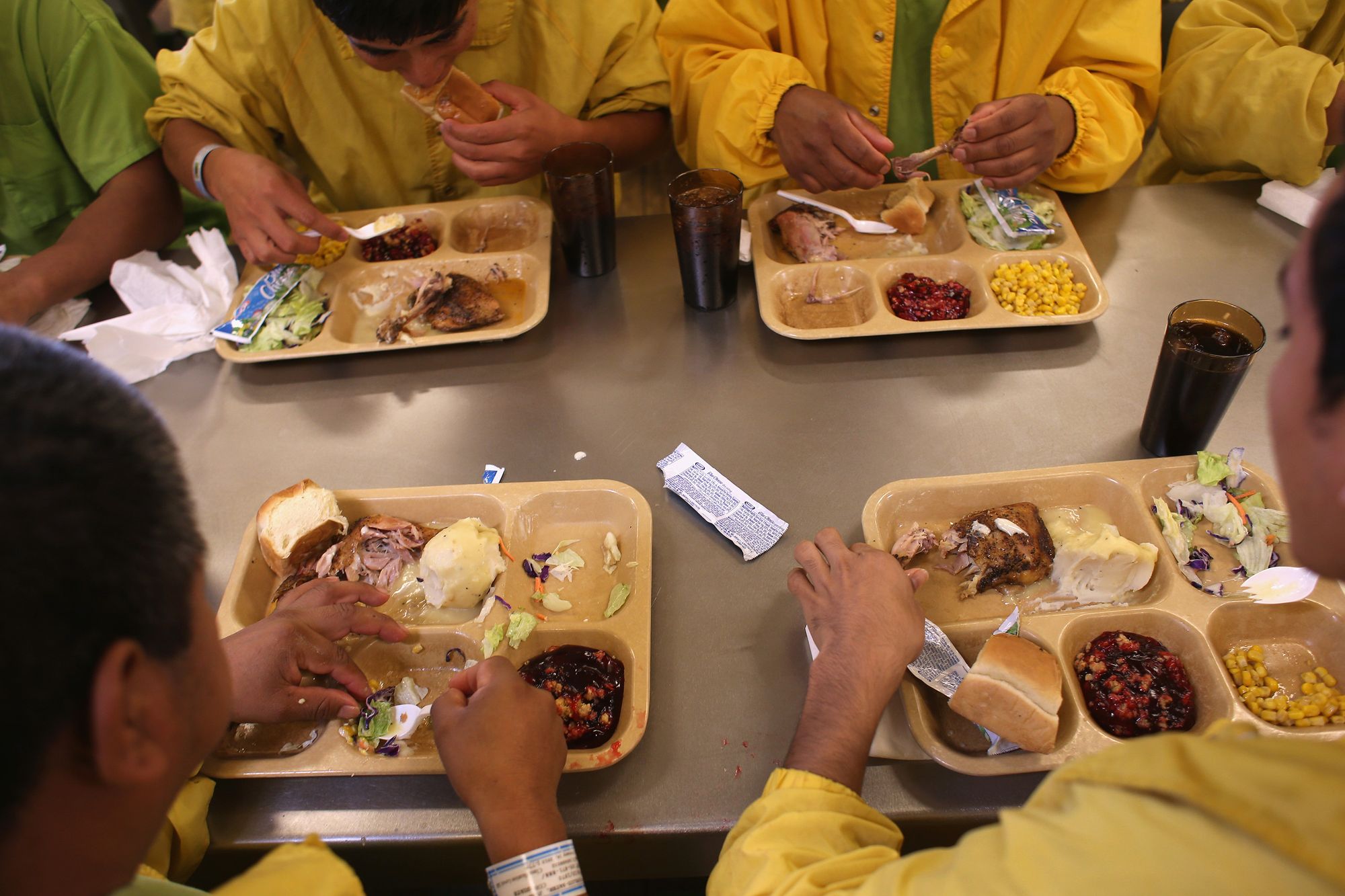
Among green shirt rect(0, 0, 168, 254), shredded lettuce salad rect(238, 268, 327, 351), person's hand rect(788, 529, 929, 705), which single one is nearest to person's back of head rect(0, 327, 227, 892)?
person's hand rect(788, 529, 929, 705)

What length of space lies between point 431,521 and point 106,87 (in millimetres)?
1935

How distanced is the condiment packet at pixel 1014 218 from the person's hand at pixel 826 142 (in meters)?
0.32

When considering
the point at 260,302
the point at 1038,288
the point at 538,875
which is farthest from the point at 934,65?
the point at 538,875

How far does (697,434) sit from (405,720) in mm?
895

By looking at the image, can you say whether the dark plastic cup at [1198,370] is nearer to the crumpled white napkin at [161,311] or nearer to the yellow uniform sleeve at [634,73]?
the yellow uniform sleeve at [634,73]

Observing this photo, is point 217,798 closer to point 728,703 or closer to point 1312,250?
point 728,703

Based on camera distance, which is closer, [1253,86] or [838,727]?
[838,727]

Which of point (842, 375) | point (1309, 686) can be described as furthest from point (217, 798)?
point (1309, 686)

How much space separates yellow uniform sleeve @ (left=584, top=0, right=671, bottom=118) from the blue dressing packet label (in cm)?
109

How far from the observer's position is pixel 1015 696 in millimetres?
1322

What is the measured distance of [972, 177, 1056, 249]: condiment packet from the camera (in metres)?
2.30

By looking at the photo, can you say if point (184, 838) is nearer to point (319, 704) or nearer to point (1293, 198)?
point (319, 704)

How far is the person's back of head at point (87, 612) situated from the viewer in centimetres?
72

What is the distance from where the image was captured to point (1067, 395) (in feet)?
6.52
